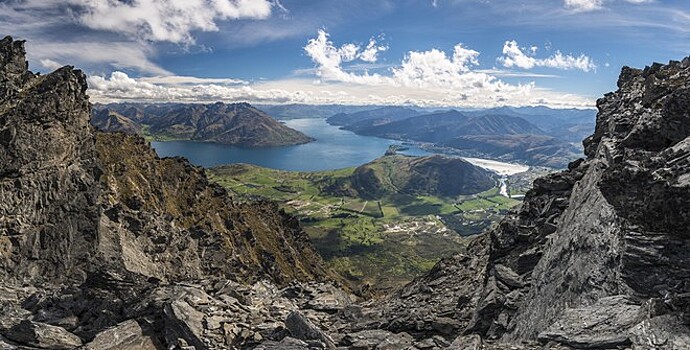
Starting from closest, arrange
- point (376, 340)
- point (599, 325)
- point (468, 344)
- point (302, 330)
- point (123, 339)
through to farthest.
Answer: point (599, 325), point (468, 344), point (123, 339), point (302, 330), point (376, 340)

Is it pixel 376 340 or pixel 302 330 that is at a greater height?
pixel 302 330

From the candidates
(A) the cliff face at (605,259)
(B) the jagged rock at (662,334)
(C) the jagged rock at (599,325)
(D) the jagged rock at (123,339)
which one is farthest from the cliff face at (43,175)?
(B) the jagged rock at (662,334)

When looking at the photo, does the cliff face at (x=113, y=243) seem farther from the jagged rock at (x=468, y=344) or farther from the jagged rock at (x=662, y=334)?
the jagged rock at (x=662, y=334)

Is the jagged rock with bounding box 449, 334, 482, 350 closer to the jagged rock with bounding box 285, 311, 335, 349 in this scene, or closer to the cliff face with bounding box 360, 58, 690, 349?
the cliff face with bounding box 360, 58, 690, 349

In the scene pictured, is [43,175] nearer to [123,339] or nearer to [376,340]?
[123,339]

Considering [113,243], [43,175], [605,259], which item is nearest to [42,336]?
[605,259]

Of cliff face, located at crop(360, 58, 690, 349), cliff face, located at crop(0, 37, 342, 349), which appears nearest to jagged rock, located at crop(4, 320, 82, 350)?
cliff face, located at crop(0, 37, 342, 349)
